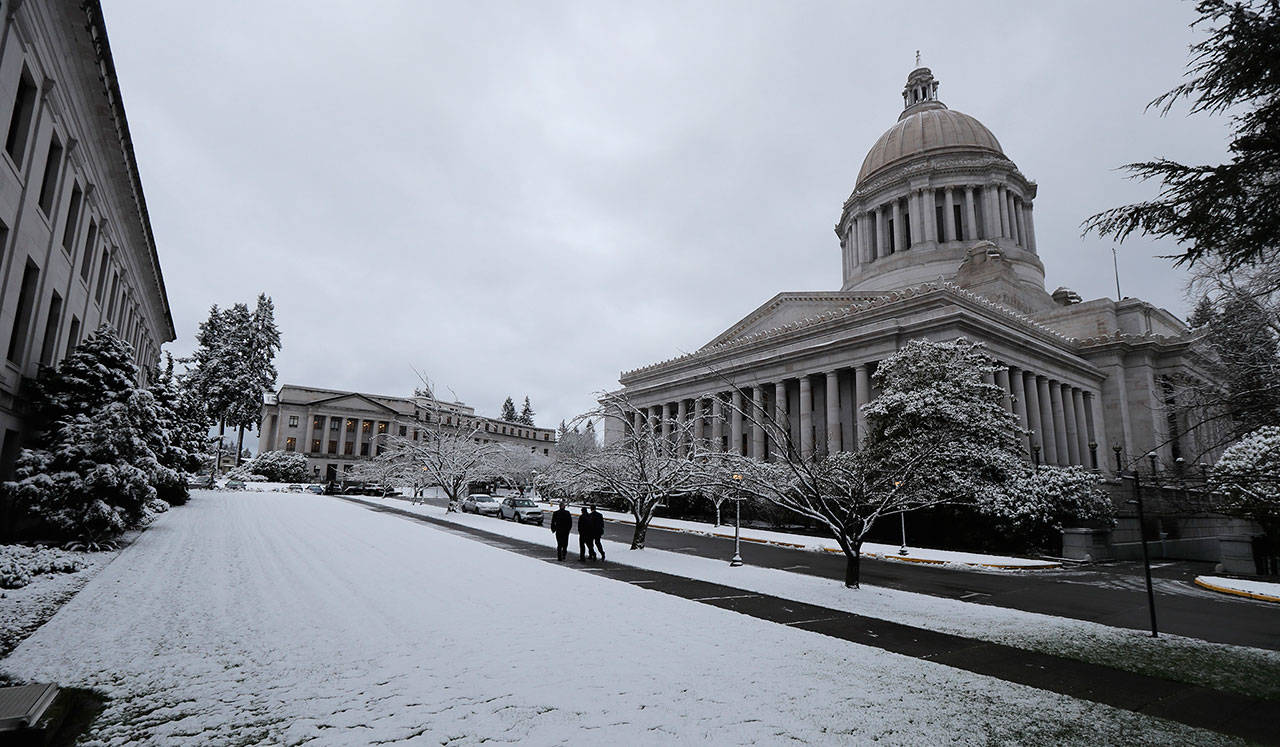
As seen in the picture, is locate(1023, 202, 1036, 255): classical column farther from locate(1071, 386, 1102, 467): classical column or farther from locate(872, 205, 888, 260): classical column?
locate(1071, 386, 1102, 467): classical column

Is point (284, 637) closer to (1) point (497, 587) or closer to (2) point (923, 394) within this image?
(1) point (497, 587)

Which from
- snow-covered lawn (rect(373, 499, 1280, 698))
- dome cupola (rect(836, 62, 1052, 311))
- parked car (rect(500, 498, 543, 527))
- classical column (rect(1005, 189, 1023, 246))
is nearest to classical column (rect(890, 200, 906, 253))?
dome cupola (rect(836, 62, 1052, 311))

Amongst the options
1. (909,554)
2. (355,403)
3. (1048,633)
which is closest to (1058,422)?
(909,554)

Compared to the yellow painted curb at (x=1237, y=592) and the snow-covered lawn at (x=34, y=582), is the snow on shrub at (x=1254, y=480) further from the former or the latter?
the snow-covered lawn at (x=34, y=582)

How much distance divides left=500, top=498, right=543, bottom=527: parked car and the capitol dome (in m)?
54.2

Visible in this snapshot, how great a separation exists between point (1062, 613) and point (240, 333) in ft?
252

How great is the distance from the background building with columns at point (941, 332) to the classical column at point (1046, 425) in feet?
0.32

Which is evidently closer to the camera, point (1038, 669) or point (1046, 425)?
point (1038, 669)

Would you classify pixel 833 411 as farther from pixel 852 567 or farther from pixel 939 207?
pixel 939 207

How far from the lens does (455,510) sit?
3584 centimetres

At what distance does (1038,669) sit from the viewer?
301 inches

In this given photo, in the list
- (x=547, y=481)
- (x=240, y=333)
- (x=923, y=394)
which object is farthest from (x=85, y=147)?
(x=240, y=333)

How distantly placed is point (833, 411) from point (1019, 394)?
10789mm

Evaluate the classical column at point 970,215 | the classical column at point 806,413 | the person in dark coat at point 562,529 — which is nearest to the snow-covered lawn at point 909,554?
the person in dark coat at point 562,529
